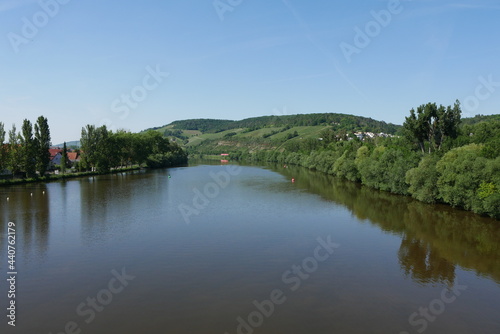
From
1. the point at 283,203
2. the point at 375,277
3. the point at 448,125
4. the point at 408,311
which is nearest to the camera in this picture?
the point at 408,311

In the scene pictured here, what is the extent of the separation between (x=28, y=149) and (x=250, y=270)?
48.5 m

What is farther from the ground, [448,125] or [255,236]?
[448,125]

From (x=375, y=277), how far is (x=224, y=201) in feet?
A: 78.9

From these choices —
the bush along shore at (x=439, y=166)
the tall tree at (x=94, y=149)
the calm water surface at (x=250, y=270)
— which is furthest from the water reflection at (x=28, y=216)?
the bush along shore at (x=439, y=166)

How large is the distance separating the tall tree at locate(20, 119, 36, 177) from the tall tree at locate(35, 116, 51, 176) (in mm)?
849

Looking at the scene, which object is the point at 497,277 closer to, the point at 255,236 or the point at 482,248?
the point at 482,248

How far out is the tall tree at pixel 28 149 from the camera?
2104 inches

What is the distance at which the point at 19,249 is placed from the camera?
21.5 meters

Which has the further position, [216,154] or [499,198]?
[216,154]

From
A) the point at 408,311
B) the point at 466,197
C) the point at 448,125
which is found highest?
the point at 448,125

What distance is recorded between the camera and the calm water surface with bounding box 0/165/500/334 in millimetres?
14000

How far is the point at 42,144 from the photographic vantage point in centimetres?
5822

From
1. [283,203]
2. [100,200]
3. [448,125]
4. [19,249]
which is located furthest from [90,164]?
[448,125]

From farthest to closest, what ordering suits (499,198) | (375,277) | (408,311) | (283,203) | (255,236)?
(283,203), (499,198), (255,236), (375,277), (408,311)
